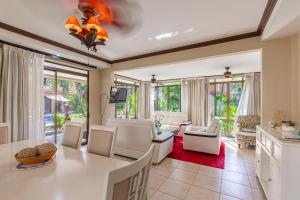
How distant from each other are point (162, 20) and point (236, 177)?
2979 millimetres

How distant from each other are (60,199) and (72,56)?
3.25m

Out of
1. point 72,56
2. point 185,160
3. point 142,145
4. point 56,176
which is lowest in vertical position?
point 185,160

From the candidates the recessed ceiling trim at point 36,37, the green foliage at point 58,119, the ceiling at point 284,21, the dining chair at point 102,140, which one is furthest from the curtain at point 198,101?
the dining chair at point 102,140

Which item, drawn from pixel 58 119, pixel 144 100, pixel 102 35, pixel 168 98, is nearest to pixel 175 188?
pixel 102 35

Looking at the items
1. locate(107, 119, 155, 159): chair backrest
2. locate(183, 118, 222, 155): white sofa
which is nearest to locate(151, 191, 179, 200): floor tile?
locate(107, 119, 155, 159): chair backrest

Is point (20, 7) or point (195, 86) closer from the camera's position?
point (20, 7)

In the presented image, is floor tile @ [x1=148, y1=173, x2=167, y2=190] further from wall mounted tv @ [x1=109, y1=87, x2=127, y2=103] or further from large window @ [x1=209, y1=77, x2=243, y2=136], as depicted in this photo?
large window @ [x1=209, y1=77, x2=243, y2=136]

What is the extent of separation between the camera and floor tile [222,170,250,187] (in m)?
2.40

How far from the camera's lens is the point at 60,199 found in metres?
Result: 0.86

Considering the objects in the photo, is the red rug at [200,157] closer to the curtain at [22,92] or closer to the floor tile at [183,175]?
the floor tile at [183,175]

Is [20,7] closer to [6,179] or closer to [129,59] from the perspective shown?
[6,179]

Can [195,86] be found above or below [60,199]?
above

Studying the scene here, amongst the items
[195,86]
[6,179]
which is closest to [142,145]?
[6,179]

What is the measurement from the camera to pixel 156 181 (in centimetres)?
242
